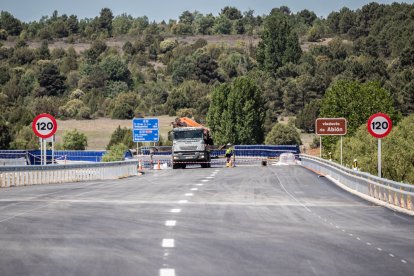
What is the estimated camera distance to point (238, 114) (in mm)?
148125

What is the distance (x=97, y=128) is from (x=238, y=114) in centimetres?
4074

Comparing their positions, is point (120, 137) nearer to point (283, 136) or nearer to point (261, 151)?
point (283, 136)

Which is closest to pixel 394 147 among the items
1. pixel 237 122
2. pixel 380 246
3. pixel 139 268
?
pixel 380 246

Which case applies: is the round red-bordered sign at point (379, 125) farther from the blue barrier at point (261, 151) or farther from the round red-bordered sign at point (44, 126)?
the blue barrier at point (261, 151)

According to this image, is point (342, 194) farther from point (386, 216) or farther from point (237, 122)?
point (237, 122)

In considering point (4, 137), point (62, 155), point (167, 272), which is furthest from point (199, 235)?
point (4, 137)

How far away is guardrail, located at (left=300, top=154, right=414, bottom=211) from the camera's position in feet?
86.5

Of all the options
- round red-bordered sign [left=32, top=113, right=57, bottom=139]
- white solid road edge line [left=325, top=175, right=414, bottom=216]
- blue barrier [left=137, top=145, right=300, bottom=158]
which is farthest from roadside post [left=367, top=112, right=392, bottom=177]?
blue barrier [left=137, top=145, right=300, bottom=158]

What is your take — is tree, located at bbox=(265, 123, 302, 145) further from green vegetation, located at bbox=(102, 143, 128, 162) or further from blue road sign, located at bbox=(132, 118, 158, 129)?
blue road sign, located at bbox=(132, 118, 158, 129)

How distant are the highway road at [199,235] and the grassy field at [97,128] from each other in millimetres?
128698

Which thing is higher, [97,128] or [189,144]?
[97,128]

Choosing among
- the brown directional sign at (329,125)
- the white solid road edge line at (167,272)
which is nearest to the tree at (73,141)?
the brown directional sign at (329,125)

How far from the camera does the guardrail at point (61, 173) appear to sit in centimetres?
3897

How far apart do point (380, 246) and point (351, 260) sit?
87.0 inches
